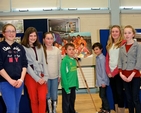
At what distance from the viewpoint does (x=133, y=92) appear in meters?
3.10

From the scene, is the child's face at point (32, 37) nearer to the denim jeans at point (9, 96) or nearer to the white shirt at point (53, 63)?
the white shirt at point (53, 63)

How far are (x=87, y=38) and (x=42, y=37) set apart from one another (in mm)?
1599

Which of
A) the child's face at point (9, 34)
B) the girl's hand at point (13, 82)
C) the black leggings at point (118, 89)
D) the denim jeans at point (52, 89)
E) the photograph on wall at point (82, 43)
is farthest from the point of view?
the photograph on wall at point (82, 43)

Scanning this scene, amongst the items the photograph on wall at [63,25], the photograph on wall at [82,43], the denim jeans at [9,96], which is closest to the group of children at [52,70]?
the denim jeans at [9,96]

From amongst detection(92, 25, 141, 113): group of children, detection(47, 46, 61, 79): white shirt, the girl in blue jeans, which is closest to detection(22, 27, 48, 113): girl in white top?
detection(47, 46, 61, 79): white shirt

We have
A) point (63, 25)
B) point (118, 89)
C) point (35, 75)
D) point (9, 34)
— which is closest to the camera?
point (9, 34)

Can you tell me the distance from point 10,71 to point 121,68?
5.26 ft

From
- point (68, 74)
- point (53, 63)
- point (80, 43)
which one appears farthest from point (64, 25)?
point (68, 74)

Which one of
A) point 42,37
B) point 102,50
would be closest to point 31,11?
point 42,37

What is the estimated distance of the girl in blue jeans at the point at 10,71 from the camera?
2707mm

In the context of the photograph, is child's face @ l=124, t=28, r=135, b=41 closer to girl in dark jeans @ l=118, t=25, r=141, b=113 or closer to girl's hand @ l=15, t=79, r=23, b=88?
girl in dark jeans @ l=118, t=25, r=141, b=113

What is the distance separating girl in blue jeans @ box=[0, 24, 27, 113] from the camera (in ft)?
8.88

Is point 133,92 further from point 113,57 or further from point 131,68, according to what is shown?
point 113,57

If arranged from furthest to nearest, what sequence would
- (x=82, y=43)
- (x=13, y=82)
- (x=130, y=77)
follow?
(x=82, y=43)
(x=130, y=77)
(x=13, y=82)
